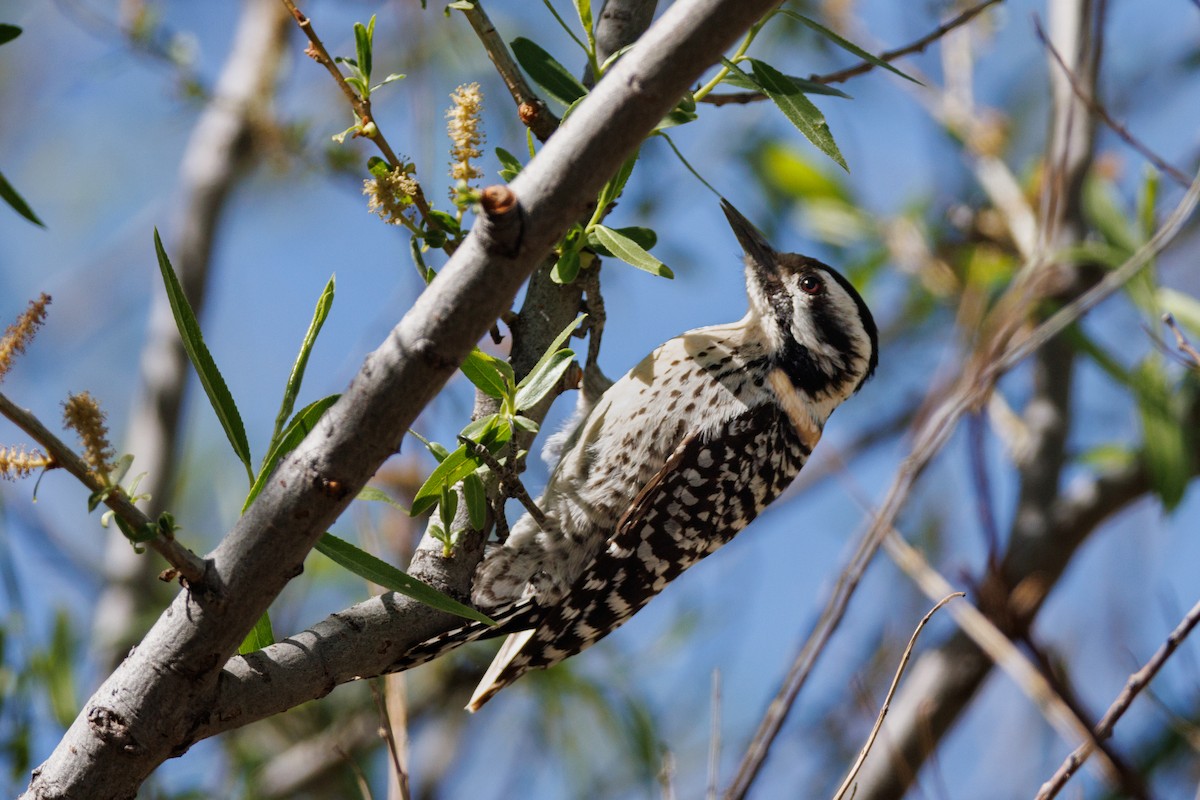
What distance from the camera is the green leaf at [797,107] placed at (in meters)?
1.80

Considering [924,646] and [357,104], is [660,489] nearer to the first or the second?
[357,104]

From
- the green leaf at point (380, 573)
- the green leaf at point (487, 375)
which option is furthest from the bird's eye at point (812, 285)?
the green leaf at point (380, 573)

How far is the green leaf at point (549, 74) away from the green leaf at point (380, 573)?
897 mm

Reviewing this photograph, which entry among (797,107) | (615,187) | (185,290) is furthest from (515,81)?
(185,290)

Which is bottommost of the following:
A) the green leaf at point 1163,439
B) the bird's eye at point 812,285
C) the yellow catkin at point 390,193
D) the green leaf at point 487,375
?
the green leaf at point 1163,439

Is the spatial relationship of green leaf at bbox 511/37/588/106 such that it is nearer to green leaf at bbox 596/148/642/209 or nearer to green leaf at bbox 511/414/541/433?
green leaf at bbox 596/148/642/209

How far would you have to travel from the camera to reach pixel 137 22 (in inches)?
139

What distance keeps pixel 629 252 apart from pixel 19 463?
1020 millimetres

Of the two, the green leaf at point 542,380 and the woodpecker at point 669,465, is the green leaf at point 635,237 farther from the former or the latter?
the woodpecker at point 669,465

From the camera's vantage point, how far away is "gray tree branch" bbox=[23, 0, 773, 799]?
130cm

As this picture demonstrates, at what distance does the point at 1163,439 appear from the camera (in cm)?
378

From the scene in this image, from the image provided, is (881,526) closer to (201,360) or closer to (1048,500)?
(201,360)

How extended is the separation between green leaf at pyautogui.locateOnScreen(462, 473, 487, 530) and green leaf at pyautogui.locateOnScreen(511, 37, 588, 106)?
0.70m

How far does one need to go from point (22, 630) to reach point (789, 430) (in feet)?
6.62
